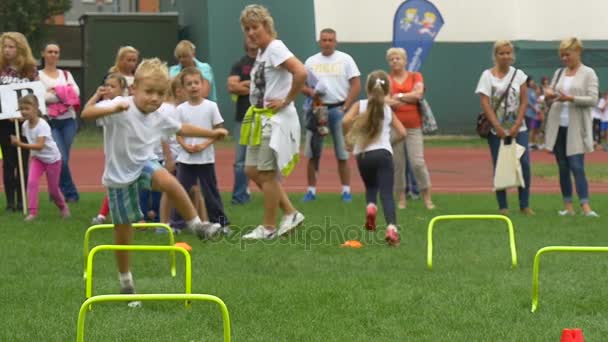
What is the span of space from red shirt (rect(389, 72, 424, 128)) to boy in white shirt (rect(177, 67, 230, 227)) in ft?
10.0

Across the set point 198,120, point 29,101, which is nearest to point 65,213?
point 29,101

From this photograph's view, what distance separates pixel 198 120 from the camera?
485 inches

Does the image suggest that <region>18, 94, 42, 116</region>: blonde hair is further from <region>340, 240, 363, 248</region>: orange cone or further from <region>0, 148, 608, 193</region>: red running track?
<region>0, 148, 608, 193</region>: red running track

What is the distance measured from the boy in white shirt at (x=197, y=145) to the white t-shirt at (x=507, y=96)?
359 centimetres

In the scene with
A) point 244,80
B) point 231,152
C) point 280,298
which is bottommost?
point 231,152

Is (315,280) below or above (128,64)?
below

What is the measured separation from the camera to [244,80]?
1508 centimetres

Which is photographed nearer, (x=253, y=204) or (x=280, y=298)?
(x=280, y=298)

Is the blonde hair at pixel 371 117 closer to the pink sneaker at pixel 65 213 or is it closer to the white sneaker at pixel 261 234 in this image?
the white sneaker at pixel 261 234

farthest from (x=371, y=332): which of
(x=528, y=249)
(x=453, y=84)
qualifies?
(x=453, y=84)

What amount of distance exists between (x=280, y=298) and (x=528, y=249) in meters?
3.54

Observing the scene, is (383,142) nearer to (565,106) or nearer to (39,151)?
(565,106)

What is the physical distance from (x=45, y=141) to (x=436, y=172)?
1024 cm

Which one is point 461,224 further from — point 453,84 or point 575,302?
point 453,84
